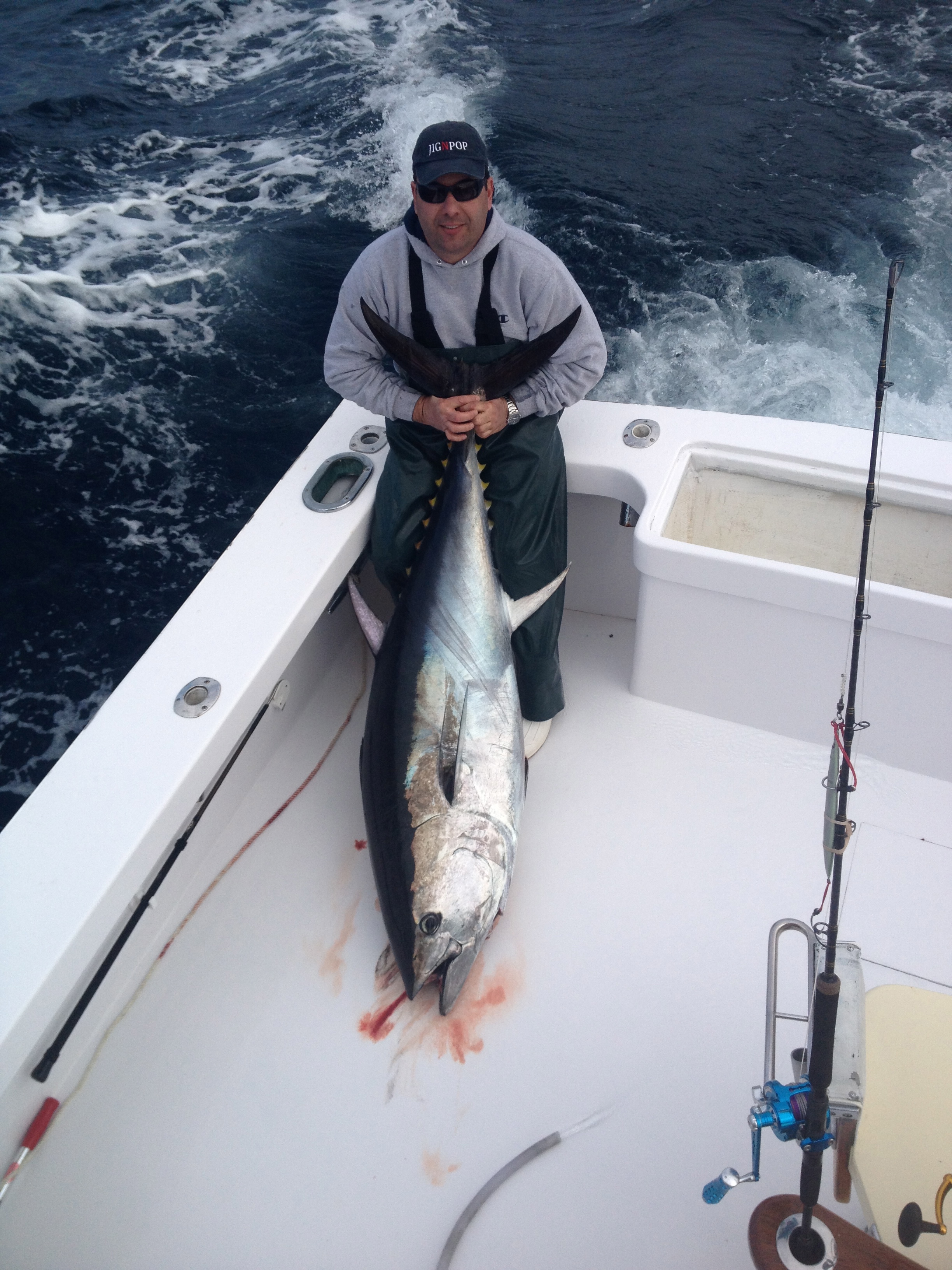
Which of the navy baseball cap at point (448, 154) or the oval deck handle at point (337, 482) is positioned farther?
the oval deck handle at point (337, 482)

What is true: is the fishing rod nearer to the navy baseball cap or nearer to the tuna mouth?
the tuna mouth

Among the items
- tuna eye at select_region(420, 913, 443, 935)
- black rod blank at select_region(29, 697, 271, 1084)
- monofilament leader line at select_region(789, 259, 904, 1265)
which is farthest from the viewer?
tuna eye at select_region(420, 913, 443, 935)

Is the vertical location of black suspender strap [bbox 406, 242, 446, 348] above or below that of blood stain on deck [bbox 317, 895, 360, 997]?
above

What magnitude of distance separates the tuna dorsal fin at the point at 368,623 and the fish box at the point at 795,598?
668 millimetres

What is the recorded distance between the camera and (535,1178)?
1704 millimetres

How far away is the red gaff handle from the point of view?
5.50ft

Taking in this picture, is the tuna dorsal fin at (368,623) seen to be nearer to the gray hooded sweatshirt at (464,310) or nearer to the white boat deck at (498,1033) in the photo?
the white boat deck at (498,1033)

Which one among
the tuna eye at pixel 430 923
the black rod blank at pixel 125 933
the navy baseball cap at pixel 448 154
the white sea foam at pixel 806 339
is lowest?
the white sea foam at pixel 806 339

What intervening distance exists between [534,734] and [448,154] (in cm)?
140

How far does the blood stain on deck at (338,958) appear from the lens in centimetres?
199

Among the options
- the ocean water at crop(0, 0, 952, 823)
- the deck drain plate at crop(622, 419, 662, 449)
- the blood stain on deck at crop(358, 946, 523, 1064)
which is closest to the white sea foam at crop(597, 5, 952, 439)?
the ocean water at crop(0, 0, 952, 823)

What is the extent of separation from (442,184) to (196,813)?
1489mm

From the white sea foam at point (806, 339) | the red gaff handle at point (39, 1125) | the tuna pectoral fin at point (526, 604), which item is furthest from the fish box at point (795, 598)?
the white sea foam at point (806, 339)

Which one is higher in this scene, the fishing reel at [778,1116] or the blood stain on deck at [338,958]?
the fishing reel at [778,1116]
